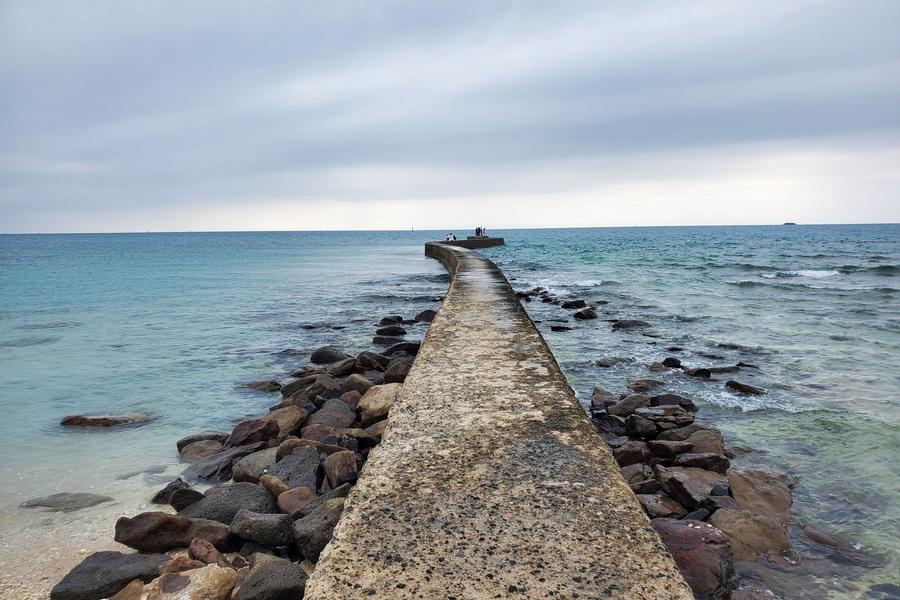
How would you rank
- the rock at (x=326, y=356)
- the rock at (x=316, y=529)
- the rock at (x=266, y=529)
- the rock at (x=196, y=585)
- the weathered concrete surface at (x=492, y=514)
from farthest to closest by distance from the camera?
the rock at (x=326, y=356) → the rock at (x=266, y=529) → the rock at (x=316, y=529) → the rock at (x=196, y=585) → the weathered concrete surface at (x=492, y=514)

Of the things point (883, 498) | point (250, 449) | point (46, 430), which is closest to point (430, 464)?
point (250, 449)

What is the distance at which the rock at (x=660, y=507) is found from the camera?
3033 mm

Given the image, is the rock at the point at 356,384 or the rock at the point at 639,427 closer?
the rock at the point at 639,427

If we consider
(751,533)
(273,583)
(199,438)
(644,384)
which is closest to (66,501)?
(199,438)

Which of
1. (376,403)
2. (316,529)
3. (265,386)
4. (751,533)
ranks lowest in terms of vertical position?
(265,386)

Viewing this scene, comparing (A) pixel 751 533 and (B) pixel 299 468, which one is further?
(B) pixel 299 468

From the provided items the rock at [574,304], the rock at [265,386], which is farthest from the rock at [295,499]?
the rock at [574,304]

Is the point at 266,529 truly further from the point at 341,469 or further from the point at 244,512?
the point at 341,469

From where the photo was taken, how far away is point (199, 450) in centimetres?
446

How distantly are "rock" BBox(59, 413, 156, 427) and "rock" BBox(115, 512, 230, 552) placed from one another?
282cm

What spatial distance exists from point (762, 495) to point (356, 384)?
3.66m

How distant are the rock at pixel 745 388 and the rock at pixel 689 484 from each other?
8.55 ft

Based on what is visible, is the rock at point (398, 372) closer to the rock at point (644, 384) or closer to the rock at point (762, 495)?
the rock at point (644, 384)

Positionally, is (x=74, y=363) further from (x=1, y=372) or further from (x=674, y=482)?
(x=674, y=482)
